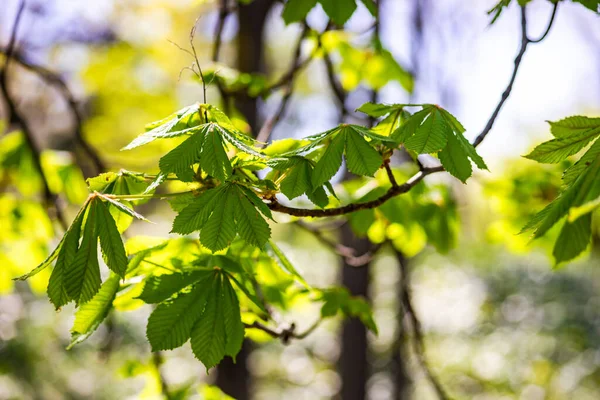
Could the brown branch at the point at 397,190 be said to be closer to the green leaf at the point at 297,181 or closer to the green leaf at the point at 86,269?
the green leaf at the point at 297,181

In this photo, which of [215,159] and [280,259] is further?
[280,259]

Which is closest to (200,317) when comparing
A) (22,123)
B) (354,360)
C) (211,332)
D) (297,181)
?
(211,332)

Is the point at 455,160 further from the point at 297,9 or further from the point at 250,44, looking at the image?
the point at 250,44

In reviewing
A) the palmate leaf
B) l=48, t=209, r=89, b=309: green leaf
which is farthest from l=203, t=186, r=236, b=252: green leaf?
l=48, t=209, r=89, b=309: green leaf

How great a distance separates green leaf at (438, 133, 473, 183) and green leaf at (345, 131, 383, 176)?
0.43 feet

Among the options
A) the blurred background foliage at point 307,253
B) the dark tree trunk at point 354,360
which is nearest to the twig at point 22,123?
the blurred background foliage at point 307,253

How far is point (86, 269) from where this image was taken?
923mm

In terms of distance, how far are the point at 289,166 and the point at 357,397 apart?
5.26 m

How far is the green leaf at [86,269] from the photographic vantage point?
91 cm

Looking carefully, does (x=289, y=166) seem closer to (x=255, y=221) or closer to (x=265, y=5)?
(x=255, y=221)

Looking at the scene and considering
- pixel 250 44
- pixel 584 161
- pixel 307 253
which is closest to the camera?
pixel 584 161

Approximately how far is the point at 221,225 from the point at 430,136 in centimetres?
42

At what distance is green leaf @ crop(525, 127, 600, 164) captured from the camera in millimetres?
930

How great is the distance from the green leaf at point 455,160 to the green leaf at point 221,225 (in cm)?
41
